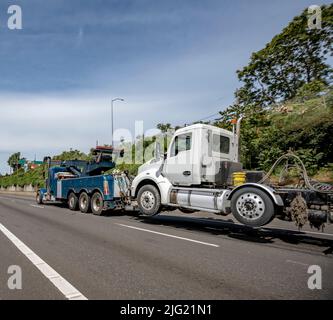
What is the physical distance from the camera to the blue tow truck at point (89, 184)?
1277cm

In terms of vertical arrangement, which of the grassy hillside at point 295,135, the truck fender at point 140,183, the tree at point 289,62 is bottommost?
the truck fender at point 140,183

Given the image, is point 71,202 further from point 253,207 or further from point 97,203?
point 253,207

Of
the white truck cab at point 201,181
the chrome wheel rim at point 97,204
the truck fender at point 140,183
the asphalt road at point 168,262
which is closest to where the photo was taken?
the asphalt road at point 168,262

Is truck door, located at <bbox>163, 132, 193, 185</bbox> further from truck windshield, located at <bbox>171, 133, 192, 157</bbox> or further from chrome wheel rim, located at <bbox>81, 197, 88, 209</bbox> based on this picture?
chrome wheel rim, located at <bbox>81, 197, 88, 209</bbox>

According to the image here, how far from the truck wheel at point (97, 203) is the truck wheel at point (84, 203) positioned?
0.44 metres

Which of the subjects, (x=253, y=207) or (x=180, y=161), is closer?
(x=253, y=207)

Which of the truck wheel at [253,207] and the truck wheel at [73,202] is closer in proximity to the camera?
the truck wheel at [253,207]

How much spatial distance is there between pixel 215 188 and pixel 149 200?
237cm

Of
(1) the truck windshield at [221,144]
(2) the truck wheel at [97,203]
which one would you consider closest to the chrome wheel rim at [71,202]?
(2) the truck wheel at [97,203]

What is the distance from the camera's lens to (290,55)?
26797mm

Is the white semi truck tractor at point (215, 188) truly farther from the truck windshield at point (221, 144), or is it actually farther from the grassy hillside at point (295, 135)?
A: the grassy hillside at point (295, 135)

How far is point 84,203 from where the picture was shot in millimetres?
14523

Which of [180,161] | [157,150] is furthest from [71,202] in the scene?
[180,161]
